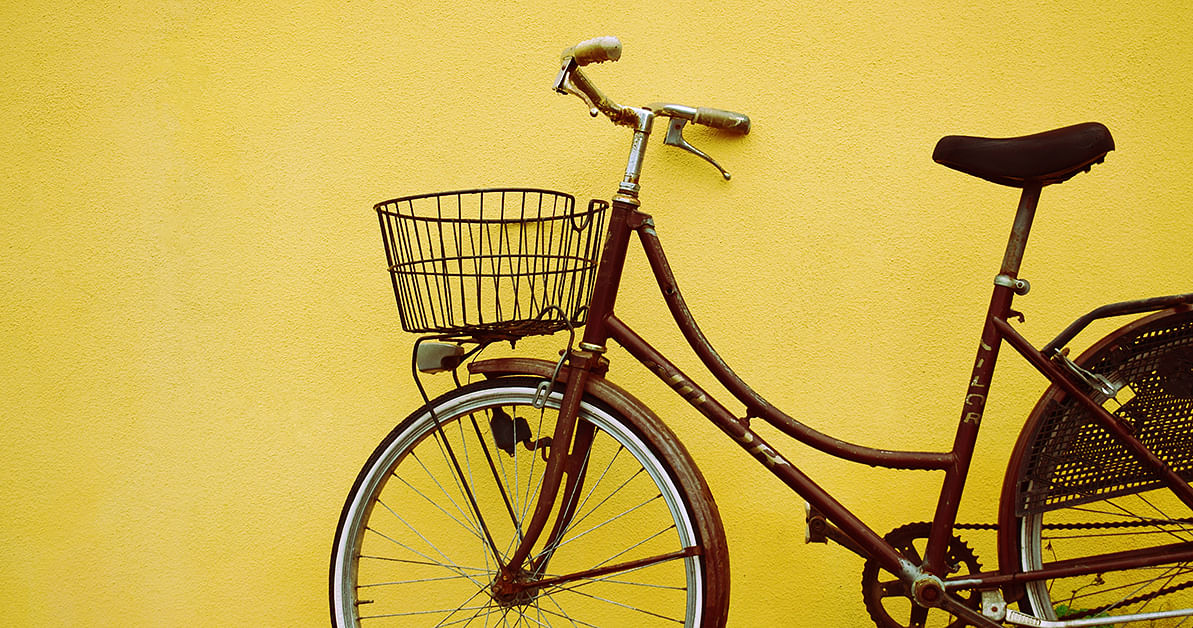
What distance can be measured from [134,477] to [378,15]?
1.38 meters

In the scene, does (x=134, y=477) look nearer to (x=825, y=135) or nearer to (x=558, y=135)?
(x=558, y=135)

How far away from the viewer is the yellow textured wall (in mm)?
1941

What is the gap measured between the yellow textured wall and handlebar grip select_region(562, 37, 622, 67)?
0.60 metres

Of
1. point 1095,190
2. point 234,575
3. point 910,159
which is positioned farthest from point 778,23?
point 234,575

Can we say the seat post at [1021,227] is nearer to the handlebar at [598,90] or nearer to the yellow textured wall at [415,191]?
the yellow textured wall at [415,191]

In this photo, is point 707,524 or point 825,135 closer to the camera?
point 707,524

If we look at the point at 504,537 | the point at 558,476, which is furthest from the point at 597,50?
the point at 504,537

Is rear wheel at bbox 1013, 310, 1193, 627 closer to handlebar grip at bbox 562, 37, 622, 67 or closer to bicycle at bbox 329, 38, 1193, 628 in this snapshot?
bicycle at bbox 329, 38, 1193, 628

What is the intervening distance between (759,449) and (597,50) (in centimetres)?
80

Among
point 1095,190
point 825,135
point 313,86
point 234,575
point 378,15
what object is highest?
point 378,15

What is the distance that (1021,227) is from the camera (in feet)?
4.83

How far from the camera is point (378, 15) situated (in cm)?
208

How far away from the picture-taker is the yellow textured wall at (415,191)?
6.37ft

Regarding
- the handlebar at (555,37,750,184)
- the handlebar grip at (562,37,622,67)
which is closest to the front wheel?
the handlebar at (555,37,750,184)
